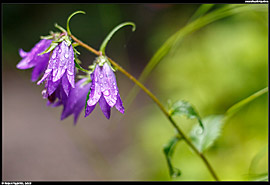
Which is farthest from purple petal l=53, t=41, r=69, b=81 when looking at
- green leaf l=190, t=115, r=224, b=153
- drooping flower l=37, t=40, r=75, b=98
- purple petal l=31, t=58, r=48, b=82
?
green leaf l=190, t=115, r=224, b=153

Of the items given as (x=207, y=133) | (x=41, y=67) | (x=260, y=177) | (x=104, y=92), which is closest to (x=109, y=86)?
(x=104, y=92)

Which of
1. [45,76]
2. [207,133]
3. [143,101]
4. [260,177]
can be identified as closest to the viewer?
[45,76]

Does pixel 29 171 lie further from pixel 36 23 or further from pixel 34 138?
pixel 36 23

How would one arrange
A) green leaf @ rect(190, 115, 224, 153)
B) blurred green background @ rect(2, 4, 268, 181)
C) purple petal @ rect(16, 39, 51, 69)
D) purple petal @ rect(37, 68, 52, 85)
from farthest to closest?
blurred green background @ rect(2, 4, 268, 181)
green leaf @ rect(190, 115, 224, 153)
purple petal @ rect(16, 39, 51, 69)
purple petal @ rect(37, 68, 52, 85)

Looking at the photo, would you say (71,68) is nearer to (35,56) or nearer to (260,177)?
(35,56)

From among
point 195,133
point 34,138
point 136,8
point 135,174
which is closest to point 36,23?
point 136,8

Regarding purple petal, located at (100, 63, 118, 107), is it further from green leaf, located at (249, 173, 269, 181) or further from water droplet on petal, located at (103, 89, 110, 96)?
green leaf, located at (249, 173, 269, 181)

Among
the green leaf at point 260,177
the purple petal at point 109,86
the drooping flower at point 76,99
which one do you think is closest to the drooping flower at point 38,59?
the drooping flower at point 76,99
